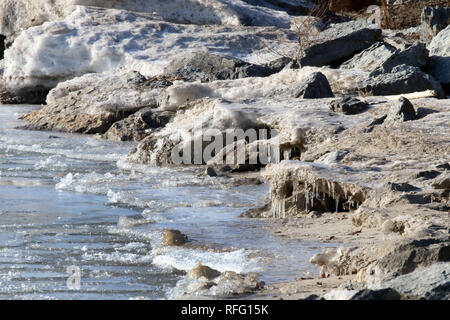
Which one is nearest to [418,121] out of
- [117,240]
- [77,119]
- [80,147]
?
[117,240]

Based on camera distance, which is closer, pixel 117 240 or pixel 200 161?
pixel 117 240

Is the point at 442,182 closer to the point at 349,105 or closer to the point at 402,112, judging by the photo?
the point at 402,112

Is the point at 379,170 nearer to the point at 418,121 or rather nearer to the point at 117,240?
the point at 418,121

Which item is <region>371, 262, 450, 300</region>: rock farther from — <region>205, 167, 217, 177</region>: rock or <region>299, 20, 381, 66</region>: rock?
<region>299, 20, 381, 66</region>: rock

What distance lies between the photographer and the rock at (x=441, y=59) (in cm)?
980

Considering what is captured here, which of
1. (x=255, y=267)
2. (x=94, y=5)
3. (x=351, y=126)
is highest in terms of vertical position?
(x=94, y=5)

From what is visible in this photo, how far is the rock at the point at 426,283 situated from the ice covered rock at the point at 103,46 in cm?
1083

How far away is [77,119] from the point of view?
12.1m

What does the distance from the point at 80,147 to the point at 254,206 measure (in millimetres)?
4339

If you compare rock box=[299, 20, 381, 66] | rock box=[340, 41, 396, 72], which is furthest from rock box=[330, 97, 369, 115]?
rock box=[299, 20, 381, 66]

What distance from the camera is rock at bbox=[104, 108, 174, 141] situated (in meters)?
10.7

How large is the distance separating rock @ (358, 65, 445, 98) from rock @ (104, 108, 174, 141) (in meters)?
2.62

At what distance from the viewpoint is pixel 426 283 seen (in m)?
3.18

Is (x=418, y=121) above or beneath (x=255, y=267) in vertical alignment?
above
